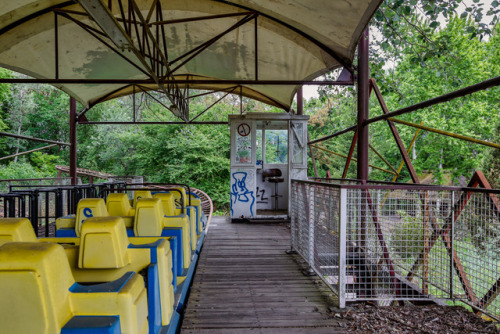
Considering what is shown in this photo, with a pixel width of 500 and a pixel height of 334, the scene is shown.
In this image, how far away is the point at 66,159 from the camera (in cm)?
2209

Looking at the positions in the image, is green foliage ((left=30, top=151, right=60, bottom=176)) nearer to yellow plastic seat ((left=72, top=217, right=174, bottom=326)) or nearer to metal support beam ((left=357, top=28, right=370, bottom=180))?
metal support beam ((left=357, top=28, right=370, bottom=180))

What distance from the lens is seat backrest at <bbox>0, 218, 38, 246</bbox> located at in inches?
57.7

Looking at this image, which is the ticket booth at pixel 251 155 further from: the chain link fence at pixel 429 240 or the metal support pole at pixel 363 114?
the chain link fence at pixel 429 240

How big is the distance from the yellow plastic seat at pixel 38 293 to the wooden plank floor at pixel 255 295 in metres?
1.50

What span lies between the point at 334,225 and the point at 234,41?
3304 mm

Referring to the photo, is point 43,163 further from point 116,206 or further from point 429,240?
point 429,240

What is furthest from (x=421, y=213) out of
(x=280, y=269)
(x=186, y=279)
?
(x=186, y=279)

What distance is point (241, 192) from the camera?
745cm

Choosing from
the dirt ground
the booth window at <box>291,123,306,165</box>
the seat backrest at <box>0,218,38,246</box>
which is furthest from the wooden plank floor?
the booth window at <box>291,123,306,165</box>

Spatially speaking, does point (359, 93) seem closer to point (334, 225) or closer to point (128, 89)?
point (334, 225)

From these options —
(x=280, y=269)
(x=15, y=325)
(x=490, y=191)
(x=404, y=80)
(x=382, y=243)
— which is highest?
(x=404, y=80)

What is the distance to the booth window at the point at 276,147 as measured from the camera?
8469 mm

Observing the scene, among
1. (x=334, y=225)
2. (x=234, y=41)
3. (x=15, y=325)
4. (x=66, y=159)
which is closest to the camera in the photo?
(x=15, y=325)

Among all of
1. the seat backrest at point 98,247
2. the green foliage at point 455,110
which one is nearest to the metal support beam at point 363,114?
the seat backrest at point 98,247
